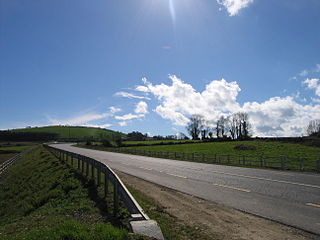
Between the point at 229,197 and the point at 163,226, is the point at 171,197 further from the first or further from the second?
the point at 163,226

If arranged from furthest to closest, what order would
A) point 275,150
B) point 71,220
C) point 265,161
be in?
point 275,150 → point 265,161 → point 71,220

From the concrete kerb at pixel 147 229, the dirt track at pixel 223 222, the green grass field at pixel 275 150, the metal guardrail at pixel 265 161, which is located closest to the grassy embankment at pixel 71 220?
the concrete kerb at pixel 147 229

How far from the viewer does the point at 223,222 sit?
588 cm

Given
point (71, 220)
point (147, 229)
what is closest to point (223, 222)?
point (147, 229)

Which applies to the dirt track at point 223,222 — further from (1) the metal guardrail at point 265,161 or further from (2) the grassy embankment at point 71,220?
(1) the metal guardrail at point 265,161

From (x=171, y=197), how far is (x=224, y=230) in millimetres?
3465

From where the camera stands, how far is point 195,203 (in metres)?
7.81

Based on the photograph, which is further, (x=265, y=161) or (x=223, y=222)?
(x=265, y=161)

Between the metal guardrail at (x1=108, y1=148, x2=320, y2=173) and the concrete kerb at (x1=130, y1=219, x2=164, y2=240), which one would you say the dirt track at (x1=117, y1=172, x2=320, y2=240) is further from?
the metal guardrail at (x1=108, y1=148, x2=320, y2=173)

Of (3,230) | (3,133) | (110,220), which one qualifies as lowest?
(3,230)

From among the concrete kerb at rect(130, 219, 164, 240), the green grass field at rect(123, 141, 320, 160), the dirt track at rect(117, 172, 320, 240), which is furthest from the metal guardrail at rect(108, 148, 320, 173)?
the concrete kerb at rect(130, 219, 164, 240)

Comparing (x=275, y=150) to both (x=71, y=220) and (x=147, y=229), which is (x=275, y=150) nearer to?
(x=71, y=220)

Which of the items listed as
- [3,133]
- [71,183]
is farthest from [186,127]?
[3,133]

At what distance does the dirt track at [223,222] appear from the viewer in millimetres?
5059
